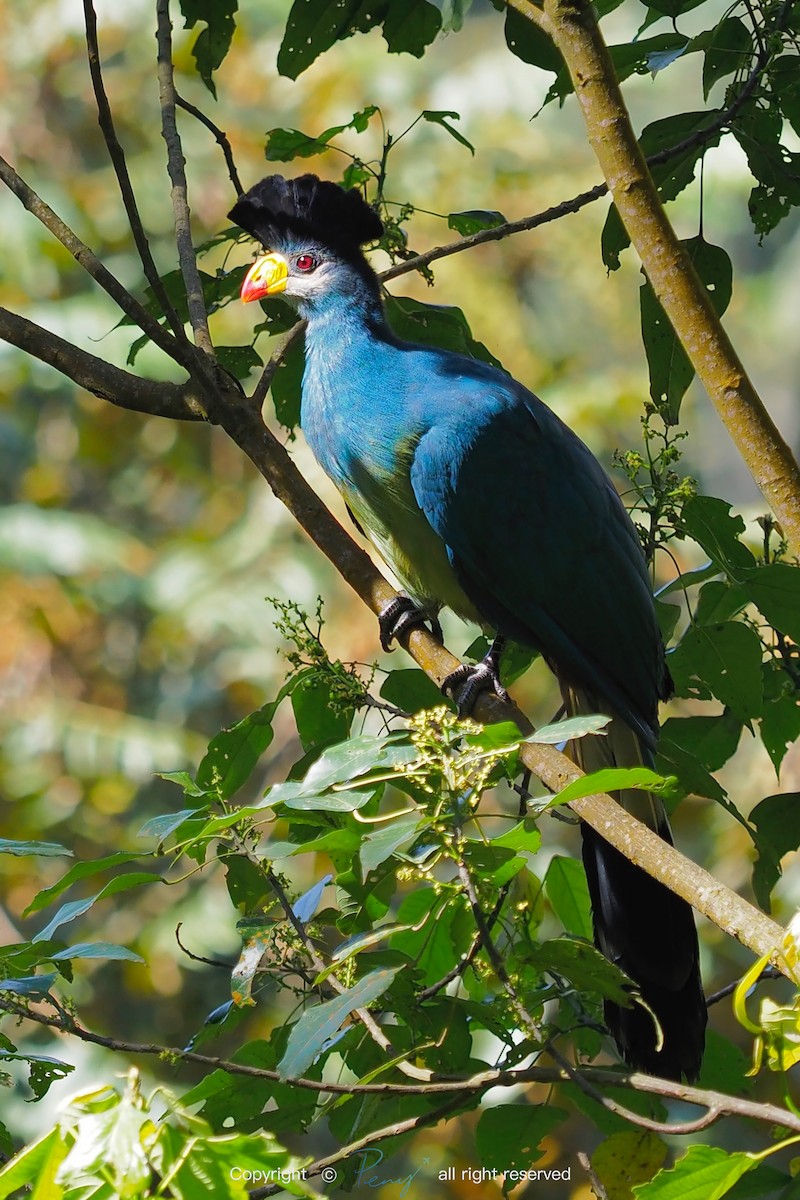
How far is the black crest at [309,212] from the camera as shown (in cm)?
271

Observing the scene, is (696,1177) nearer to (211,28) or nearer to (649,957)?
(649,957)

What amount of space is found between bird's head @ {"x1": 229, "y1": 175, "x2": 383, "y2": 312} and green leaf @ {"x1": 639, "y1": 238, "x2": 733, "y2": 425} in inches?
35.5

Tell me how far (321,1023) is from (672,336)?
1.26 metres

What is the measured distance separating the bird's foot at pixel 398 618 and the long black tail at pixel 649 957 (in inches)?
18.7

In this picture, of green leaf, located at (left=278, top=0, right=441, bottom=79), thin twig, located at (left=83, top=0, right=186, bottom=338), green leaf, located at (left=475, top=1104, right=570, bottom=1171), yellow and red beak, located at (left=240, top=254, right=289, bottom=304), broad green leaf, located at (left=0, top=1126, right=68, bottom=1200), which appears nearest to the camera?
broad green leaf, located at (left=0, top=1126, right=68, bottom=1200)

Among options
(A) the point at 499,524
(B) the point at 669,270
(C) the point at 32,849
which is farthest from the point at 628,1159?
(A) the point at 499,524

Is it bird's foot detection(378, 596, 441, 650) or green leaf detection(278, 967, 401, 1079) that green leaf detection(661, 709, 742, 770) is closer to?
bird's foot detection(378, 596, 441, 650)

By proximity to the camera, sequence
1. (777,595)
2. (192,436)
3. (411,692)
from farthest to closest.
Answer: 1. (192,436)
2. (411,692)
3. (777,595)

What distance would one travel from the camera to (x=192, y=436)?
404 inches

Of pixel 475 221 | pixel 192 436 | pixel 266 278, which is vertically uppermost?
pixel 192 436

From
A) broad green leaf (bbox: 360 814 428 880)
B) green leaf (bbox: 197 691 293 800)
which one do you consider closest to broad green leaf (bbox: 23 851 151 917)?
broad green leaf (bbox: 360 814 428 880)

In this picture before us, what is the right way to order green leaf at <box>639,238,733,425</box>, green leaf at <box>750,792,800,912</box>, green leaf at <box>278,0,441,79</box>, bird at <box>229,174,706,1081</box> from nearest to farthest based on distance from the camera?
green leaf at <box>750,792,800,912</box>
green leaf at <box>639,238,733,425</box>
green leaf at <box>278,0,441,79</box>
bird at <box>229,174,706,1081</box>

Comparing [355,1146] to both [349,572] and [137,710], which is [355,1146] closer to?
[349,572]

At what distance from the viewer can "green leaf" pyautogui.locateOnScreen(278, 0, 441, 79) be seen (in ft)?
6.74
